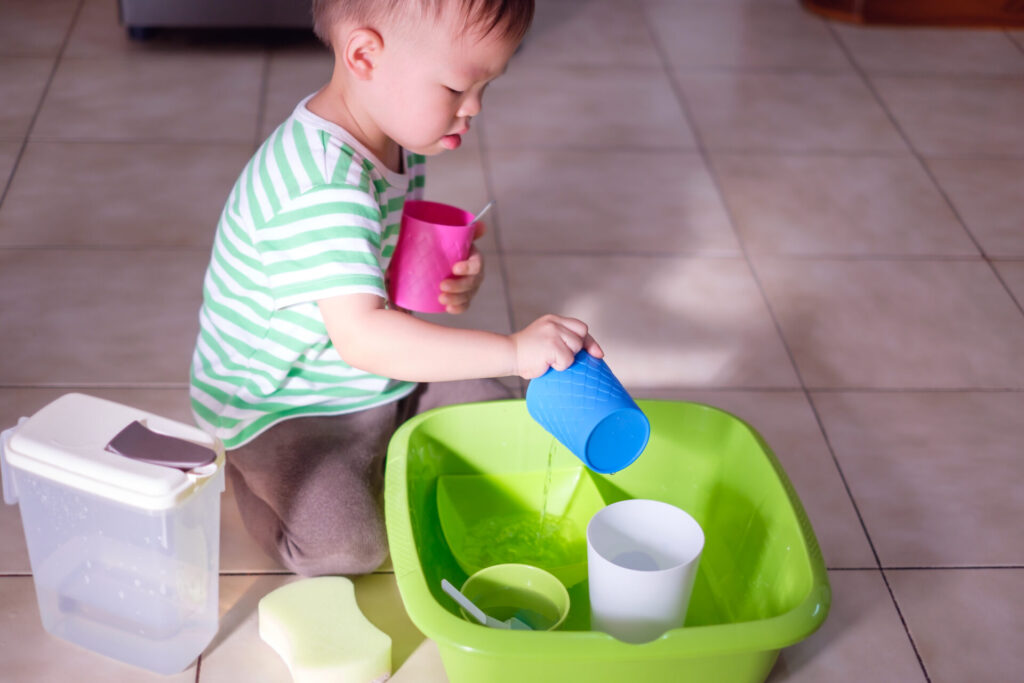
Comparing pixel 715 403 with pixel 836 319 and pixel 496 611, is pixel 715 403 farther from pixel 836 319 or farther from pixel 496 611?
pixel 496 611

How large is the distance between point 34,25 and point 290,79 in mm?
511

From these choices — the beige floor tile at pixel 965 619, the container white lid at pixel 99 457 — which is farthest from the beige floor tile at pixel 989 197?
the container white lid at pixel 99 457

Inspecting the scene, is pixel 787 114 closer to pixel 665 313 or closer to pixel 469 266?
pixel 665 313

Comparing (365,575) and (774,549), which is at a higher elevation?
(774,549)

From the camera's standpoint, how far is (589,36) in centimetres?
221

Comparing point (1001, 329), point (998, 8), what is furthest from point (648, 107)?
point (998, 8)

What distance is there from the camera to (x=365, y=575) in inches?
43.0

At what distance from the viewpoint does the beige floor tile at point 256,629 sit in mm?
986

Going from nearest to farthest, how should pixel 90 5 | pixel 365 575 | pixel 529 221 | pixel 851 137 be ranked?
pixel 365 575 < pixel 529 221 < pixel 851 137 < pixel 90 5

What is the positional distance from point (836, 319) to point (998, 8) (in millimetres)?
1197

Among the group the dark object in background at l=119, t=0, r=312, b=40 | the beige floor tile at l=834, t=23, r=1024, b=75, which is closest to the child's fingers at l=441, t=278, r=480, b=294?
the dark object in background at l=119, t=0, r=312, b=40

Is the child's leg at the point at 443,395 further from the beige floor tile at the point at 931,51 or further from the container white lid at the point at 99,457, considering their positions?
the beige floor tile at the point at 931,51

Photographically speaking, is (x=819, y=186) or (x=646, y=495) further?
(x=819, y=186)

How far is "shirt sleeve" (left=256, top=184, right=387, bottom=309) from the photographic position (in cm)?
92
